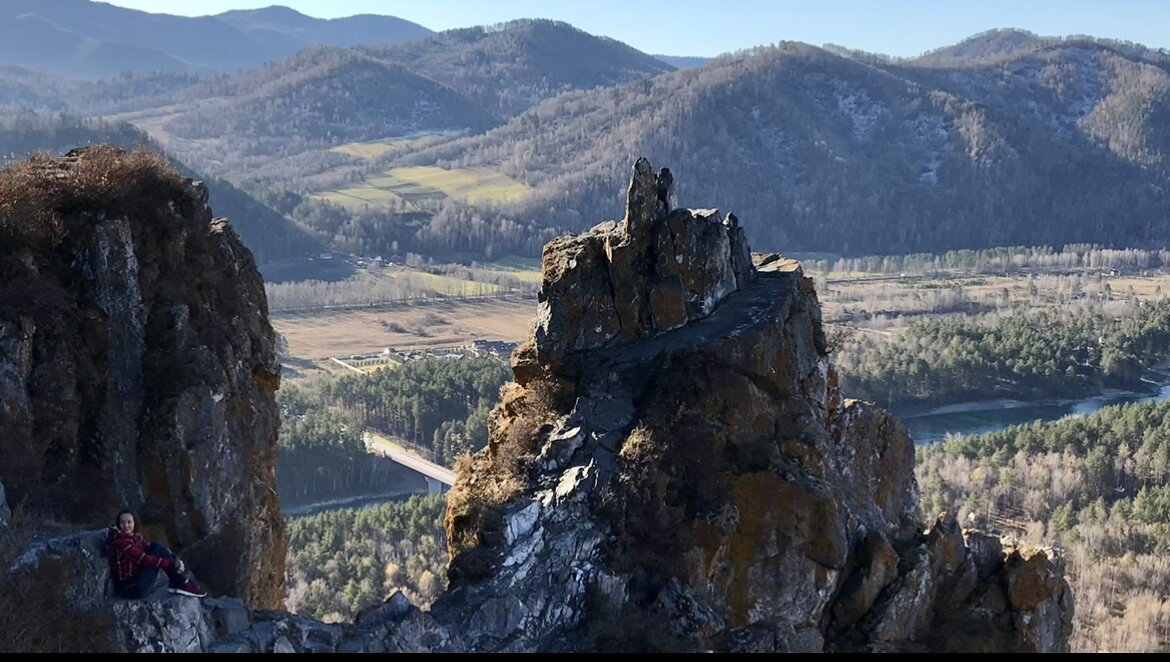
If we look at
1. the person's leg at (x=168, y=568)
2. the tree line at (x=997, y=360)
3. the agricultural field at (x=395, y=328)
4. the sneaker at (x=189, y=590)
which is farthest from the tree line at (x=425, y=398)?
Answer: the person's leg at (x=168, y=568)

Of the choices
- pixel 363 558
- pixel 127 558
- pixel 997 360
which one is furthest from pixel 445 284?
A: pixel 127 558

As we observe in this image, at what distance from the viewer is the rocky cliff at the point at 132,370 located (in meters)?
21.5

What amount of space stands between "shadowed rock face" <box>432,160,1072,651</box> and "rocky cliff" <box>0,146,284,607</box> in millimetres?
5358

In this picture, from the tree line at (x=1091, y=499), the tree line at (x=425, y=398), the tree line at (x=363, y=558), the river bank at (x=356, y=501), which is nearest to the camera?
the tree line at (x=363, y=558)

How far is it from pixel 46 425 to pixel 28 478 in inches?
53.7

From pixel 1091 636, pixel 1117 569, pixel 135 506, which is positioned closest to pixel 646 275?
pixel 135 506

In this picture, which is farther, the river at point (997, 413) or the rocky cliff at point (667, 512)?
the river at point (997, 413)

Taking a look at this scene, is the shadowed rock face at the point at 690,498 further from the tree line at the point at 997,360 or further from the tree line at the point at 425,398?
the tree line at the point at 997,360

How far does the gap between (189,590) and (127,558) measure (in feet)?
3.73

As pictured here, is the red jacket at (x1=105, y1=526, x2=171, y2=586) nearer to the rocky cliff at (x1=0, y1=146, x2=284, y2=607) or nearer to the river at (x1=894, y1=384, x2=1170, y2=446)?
the rocky cliff at (x1=0, y1=146, x2=284, y2=607)

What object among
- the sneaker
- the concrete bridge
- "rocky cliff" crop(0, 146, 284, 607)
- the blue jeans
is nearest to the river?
the concrete bridge

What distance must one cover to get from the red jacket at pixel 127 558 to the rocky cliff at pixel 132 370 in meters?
2.24

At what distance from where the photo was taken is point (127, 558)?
1806cm

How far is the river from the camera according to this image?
10669cm
